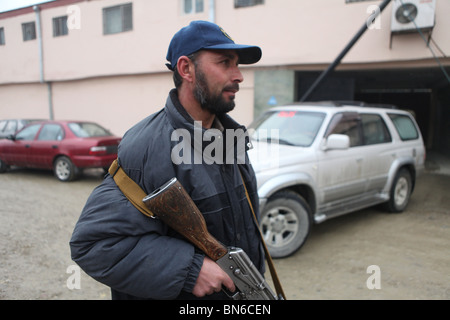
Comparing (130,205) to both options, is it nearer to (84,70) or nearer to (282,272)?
(282,272)

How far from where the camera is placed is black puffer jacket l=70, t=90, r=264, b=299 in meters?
1.20

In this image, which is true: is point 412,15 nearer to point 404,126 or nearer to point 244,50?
point 404,126

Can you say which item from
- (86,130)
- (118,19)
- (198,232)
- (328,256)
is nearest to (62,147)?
(86,130)

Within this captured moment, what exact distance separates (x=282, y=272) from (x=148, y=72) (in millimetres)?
9193

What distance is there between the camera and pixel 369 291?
3213 mm

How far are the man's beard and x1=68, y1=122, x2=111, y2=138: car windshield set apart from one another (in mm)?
7206

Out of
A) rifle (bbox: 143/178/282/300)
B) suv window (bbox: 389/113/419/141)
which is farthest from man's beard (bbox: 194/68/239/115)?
suv window (bbox: 389/113/419/141)

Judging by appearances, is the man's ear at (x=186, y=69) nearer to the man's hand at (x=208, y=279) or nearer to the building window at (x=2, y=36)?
the man's hand at (x=208, y=279)

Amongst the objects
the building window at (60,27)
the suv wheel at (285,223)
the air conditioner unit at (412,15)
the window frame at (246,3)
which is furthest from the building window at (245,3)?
the building window at (60,27)

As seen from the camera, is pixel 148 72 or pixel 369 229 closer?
pixel 369 229

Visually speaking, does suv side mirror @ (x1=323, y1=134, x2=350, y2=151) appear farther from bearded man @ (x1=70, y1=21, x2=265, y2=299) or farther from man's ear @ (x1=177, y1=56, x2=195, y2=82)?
man's ear @ (x1=177, y1=56, x2=195, y2=82)

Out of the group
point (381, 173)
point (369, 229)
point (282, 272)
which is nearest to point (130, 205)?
point (282, 272)

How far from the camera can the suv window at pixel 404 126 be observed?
5.76 metres

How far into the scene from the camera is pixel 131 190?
1250 millimetres
